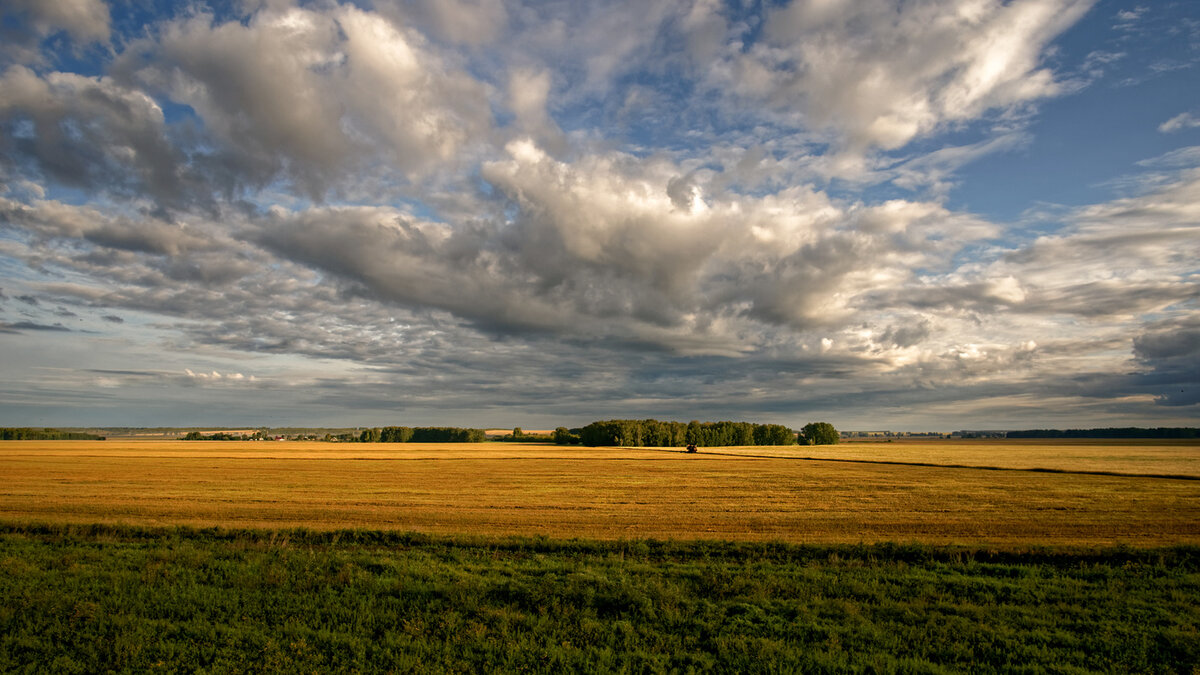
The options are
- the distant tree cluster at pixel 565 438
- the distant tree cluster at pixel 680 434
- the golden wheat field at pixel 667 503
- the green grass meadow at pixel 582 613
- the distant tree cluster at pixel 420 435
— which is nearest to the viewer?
the green grass meadow at pixel 582 613

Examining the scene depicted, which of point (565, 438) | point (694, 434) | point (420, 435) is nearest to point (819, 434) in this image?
point (694, 434)

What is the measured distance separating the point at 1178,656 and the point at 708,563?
8381 millimetres

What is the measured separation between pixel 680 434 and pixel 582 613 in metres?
143

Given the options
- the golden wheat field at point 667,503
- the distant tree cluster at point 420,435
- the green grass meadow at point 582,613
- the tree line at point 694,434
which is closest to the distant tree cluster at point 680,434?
the tree line at point 694,434

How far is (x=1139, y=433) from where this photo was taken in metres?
178

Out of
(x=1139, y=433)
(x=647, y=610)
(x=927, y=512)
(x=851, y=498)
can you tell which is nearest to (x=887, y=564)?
(x=647, y=610)

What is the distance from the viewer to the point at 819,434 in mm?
154000

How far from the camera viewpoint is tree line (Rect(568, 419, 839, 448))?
142m

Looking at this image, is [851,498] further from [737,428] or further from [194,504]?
[737,428]

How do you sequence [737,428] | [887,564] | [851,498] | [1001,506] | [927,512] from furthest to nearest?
[737,428] < [851,498] < [1001,506] < [927,512] < [887,564]

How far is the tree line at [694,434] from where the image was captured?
464 ft

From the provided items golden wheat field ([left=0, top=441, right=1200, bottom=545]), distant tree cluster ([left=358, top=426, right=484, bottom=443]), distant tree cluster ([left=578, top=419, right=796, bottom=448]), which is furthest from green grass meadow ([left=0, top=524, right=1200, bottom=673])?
distant tree cluster ([left=358, top=426, right=484, bottom=443])

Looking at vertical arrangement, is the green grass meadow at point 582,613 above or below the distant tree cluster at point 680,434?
above

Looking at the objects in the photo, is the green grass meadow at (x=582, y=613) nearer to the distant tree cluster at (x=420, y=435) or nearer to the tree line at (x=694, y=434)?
the tree line at (x=694, y=434)
